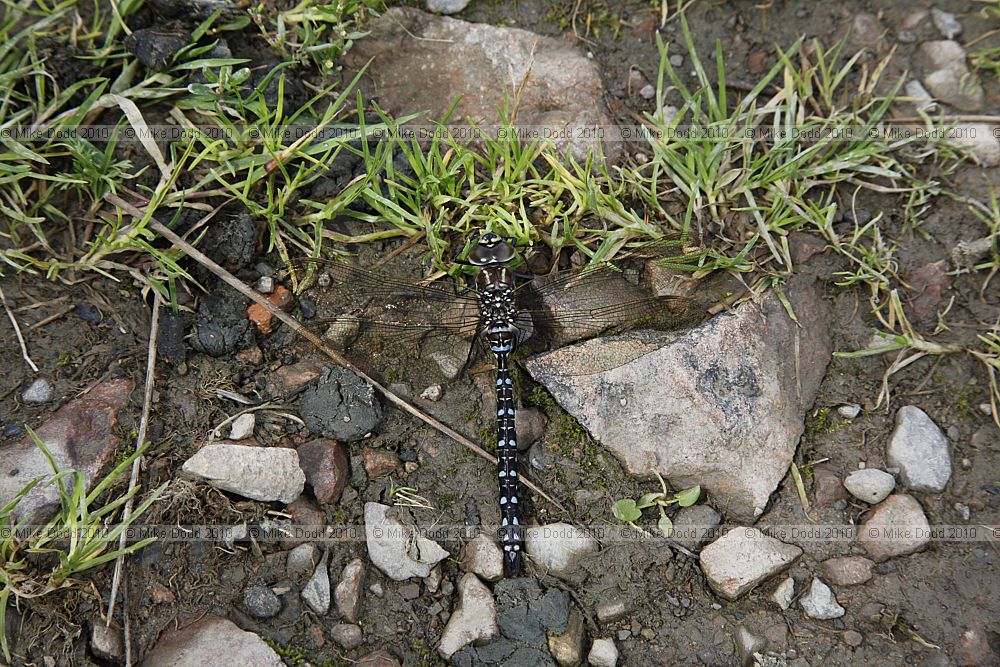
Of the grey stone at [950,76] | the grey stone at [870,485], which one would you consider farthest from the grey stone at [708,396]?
the grey stone at [950,76]

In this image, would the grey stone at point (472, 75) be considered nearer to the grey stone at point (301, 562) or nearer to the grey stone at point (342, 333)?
the grey stone at point (342, 333)

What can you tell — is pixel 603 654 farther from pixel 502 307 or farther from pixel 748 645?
pixel 502 307

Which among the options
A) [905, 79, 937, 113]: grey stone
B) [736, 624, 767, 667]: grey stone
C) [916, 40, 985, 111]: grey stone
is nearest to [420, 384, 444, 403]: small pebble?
[736, 624, 767, 667]: grey stone

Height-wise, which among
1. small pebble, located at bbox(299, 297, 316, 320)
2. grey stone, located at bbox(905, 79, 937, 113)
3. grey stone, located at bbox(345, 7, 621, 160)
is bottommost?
small pebble, located at bbox(299, 297, 316, 320)

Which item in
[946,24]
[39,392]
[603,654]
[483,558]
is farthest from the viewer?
[946,24]

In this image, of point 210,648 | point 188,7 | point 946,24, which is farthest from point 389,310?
point 946,24

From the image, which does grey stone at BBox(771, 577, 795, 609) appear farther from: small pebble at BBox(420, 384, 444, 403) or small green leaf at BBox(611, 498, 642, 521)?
small pebble at BBox(420, 384, 444, 403)

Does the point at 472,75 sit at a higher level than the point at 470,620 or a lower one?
higher
